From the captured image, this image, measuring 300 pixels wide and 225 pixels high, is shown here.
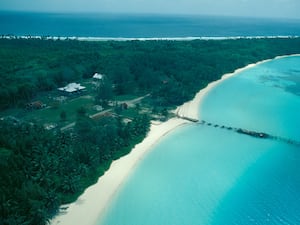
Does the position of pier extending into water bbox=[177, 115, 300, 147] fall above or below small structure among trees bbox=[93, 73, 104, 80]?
below

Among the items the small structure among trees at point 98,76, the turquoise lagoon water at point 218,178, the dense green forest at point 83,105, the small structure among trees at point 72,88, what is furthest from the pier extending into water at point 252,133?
the small structure among trees at point 98,76

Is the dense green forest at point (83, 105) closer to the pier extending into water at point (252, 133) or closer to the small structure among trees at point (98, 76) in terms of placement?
the small structure among trees at point (98, 76)

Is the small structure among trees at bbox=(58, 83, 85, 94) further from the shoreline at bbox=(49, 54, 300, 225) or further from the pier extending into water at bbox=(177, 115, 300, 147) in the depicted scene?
the pier extending into water at bbox=(177, 115, 300, 147)

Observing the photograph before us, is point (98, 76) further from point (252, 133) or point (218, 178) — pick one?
point (218, 178)

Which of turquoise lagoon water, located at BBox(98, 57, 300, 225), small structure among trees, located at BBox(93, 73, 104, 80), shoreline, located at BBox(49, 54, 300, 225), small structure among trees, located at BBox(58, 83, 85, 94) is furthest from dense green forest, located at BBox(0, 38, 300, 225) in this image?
turquoise lagoon water, located at BBox(98, 57, 300, 225)

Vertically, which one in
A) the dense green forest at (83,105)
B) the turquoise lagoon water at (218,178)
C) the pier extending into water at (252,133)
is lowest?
the turquoise lagoon water at (218,178)

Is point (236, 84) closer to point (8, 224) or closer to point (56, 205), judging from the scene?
point (56, 205)

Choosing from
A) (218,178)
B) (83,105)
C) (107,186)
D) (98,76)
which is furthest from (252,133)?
(98,76)
